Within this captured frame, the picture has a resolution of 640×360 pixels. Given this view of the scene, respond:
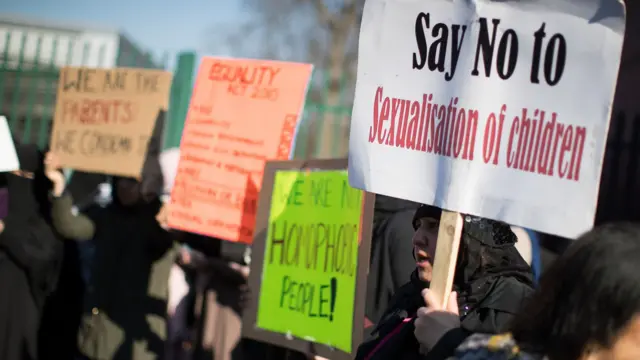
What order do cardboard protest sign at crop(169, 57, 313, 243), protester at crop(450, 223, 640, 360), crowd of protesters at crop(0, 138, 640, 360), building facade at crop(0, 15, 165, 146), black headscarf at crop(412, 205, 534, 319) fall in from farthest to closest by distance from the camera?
1. building facade at crop(0, 15, 165, 146)
2. cardboard protest sign at crop(169, 57, 313, 243)
3. crowd of protesters at crop(0, 138, 640, 360)
4. black headscarf at crop(412, 205, 534, 319)
5. protester at crop(450, 223, 640, 360)

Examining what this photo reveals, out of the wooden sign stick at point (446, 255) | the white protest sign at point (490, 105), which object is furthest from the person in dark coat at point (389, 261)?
the wooden sign stick at point (446, 255)

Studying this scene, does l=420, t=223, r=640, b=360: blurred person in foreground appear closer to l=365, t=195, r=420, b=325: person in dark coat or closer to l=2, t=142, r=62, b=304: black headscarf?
l=365, t=195, r=420, b=325: person in dark coat

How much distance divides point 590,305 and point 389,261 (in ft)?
6.24

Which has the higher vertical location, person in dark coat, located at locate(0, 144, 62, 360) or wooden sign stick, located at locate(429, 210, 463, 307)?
wooden sign stick, located at locate(429, 210, 463, 307)

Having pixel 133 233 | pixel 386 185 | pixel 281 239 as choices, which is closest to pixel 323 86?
pixel 133 233

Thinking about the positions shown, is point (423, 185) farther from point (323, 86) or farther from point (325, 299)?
point (323, 86)

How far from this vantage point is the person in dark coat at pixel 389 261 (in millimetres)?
3525

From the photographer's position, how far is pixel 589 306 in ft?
5.66

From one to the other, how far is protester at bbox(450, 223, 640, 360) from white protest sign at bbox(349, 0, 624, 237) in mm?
289

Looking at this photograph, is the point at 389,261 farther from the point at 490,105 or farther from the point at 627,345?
the point at 627,345

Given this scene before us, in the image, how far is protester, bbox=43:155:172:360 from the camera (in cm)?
558

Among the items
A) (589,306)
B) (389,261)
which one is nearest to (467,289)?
(589,306)

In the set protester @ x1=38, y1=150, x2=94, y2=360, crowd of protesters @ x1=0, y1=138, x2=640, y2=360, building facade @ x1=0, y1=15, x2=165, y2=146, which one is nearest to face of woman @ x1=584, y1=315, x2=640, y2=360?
crowd of protesters @ x1=0, y1=138, x2=640, y2=360

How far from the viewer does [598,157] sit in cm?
A: 208
